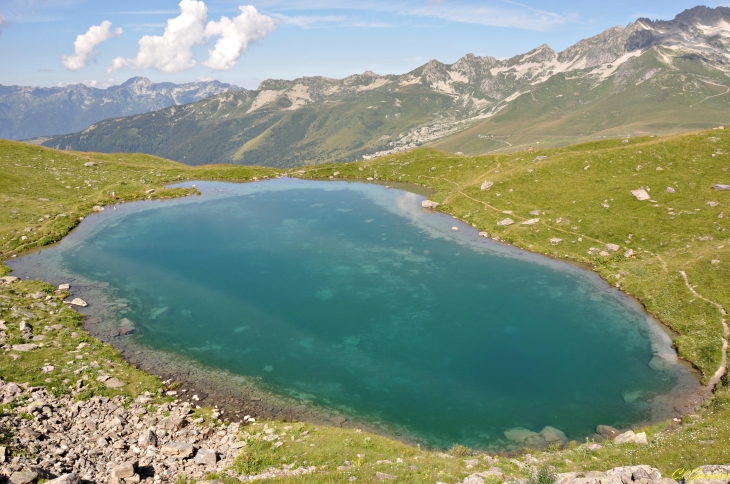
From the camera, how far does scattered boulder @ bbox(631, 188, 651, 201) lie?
67.4 meters

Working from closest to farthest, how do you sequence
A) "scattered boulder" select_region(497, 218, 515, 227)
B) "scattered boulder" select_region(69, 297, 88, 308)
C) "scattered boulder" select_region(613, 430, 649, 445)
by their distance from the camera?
1. "scattered boulder" select_region(613, 430, 649, 445)
2. "scattered boulder" select_region(69, 297, 88, 308)
3. "scattered boulder" select_region(497, 218, 515, 227)

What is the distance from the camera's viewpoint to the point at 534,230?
68688mm

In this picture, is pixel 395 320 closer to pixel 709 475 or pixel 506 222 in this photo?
pixel 709 475

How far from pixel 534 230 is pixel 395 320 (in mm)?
37212

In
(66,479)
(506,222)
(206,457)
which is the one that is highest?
(506,222)

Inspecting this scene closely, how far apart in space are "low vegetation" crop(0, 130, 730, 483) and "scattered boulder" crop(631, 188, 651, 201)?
1.21 metres

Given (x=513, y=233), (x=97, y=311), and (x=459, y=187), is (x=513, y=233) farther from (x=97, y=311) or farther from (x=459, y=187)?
(x=97, y=311)

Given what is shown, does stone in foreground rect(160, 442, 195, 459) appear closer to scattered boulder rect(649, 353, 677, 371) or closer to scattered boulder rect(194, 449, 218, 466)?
scattered boulder rect(194, 449, 218, 466)

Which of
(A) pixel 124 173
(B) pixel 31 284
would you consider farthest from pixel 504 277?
(A) pixel 124 173

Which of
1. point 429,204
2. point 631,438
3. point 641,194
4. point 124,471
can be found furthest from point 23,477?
point 641,194

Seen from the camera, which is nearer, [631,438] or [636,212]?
[631,438]

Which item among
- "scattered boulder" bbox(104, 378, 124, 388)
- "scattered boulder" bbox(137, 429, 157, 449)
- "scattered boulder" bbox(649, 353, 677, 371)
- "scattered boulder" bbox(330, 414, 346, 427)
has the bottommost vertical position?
"scattered boulder" bbox(330, 414, 346, 427)

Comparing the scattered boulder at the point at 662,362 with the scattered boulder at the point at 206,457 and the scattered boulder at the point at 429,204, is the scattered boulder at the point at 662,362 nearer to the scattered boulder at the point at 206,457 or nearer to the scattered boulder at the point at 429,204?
the scattered boulder at the point at 206,457

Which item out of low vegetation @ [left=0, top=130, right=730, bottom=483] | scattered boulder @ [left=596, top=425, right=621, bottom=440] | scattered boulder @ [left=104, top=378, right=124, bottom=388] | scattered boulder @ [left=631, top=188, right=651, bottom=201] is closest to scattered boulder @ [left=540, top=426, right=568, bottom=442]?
low vegetation @ [left=0, top=130, right=730, bottom=483]
